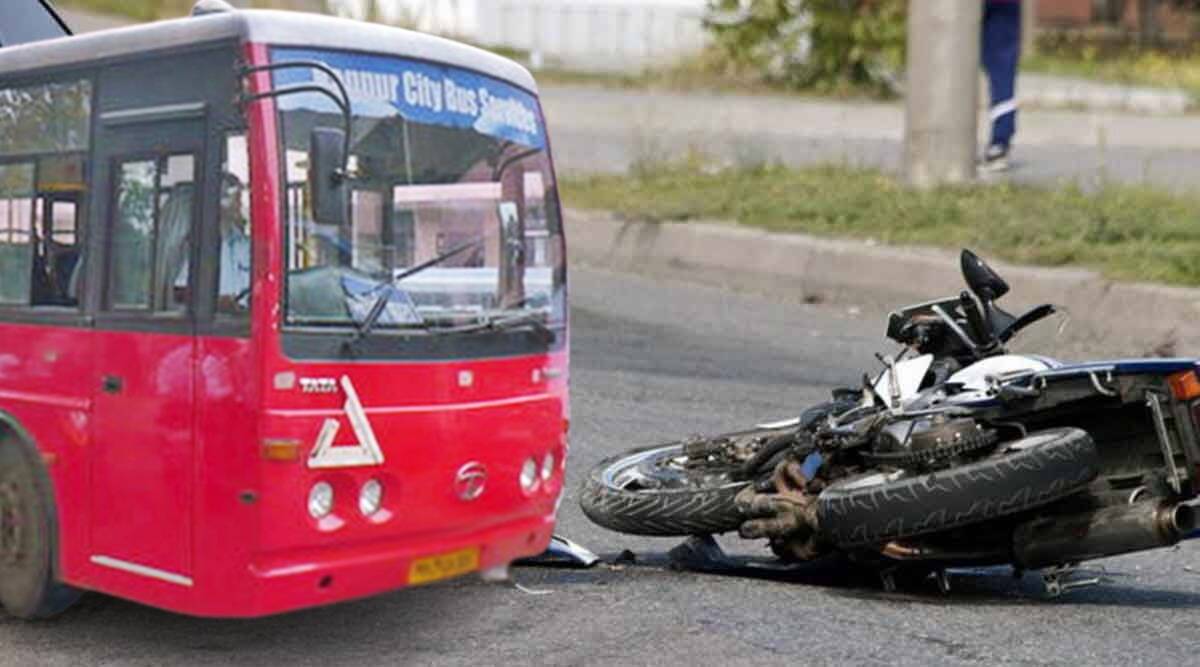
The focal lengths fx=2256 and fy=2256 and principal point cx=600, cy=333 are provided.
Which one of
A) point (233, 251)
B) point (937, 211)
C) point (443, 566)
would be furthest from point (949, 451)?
point (937, 211)

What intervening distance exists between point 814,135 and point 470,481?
1512 centimetres

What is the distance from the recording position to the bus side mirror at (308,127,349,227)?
655cm

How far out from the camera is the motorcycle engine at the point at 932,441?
292 inches

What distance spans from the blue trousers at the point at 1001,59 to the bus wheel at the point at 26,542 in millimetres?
11687

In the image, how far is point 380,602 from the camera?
25.6 ft

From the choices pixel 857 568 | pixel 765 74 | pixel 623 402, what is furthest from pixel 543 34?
pixel 857 568

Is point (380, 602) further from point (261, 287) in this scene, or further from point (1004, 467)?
point (1004, 467)

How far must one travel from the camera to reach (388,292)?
6.84 metres

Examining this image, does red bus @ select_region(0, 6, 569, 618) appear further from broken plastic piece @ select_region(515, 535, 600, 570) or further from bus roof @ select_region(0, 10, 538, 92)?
broken plastic piece @ select_region(515, 535, 600, 570)

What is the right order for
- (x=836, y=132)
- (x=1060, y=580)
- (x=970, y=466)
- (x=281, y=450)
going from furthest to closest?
1. (x=836, y=132)
2. (x=1060, y=580)
3. (x=970, y=466)
4. (x=281, y=450)

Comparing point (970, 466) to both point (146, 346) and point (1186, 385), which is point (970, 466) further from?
point (146, 346)

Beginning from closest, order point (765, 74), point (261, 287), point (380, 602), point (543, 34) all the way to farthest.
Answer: point (261, 287) → point (380, 602) → point (765, 74) → point (543, 34)

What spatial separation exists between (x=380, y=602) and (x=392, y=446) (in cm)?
121

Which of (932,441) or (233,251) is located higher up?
(233,251)
